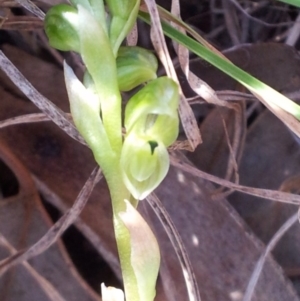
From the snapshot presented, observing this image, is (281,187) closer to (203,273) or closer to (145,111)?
(203,273)

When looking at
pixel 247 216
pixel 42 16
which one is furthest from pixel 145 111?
pixel 247 216

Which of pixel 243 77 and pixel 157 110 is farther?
pixel 243 77

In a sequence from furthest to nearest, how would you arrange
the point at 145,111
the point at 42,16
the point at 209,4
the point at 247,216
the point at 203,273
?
the point at 209,4 < the point at 247,216 < the point at 203,273 < the point at 42,16 < the point at 145,111

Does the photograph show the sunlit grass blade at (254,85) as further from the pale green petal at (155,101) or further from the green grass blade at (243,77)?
the pale green petal at (155,101)

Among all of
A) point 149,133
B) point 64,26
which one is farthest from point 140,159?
point 64,26

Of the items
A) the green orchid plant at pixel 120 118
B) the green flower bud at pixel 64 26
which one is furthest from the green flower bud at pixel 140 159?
the green flower bud at pixel 64 26

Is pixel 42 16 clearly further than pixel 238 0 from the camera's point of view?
No

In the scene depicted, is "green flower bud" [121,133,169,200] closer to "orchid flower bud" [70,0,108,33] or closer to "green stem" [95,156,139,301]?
"green stem" [95,156,139,301]

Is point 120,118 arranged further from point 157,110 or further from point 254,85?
point 254,85
